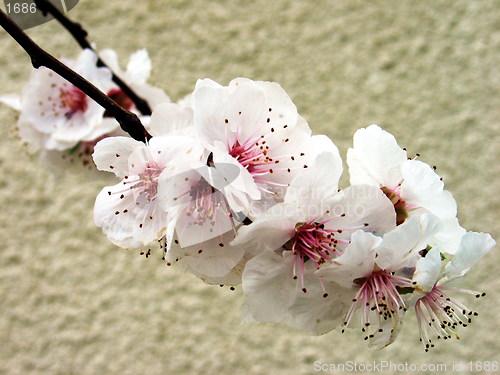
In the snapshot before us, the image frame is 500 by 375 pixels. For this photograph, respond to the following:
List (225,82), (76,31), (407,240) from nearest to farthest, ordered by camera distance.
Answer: (407,240) → (76,31) → (225,82)

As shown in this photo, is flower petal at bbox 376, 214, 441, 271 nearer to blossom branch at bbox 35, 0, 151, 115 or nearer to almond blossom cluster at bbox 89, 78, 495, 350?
almond blossom cluster at bbox 89, 78, 495, 350

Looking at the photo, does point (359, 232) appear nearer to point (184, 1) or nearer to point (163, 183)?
point (163, 183)

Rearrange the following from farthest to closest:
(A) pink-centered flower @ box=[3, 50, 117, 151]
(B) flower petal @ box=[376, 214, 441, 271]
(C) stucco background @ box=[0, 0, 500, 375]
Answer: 1. (C) stucco background @ box=[0, 0, 500, 375]
2. (A) pink-centered flower @ box=[3, 50, 117, 151]
3. (B) flower petal @ box=[376, 214, 441, 271]

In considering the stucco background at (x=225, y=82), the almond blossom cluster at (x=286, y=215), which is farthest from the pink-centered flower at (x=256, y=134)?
the stucco background at (x=225, y=82)

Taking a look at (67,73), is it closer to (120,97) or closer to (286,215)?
(286,215)

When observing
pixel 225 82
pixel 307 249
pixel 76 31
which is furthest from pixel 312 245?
pixel 225 82

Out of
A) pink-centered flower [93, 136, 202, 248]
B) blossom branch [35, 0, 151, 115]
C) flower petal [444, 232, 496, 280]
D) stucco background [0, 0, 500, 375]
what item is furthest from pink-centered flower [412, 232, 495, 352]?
stucco background [0, 0, 500, 375]

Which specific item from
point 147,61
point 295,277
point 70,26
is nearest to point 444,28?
point 147,61
